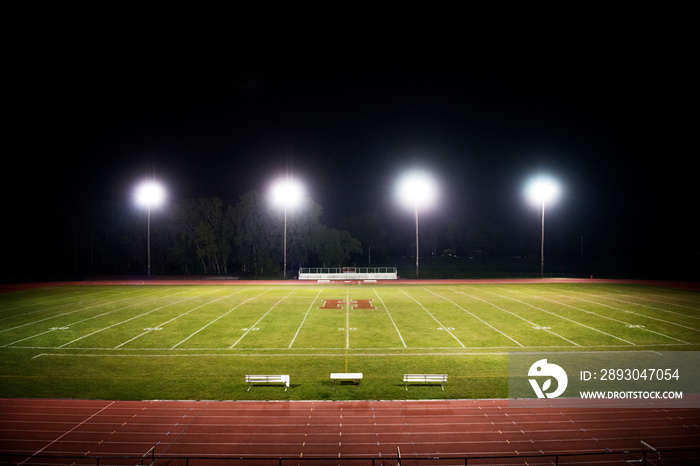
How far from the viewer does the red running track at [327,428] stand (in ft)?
31.0

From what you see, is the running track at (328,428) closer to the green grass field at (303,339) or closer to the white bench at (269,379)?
the green grass field at (303,339)

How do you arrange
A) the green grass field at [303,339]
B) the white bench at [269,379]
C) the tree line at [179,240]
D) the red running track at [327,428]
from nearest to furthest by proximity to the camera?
the red running track at [327,428] → the white bench at [269,379] → the green grass field at [303,339] → the tree line at [179,240]

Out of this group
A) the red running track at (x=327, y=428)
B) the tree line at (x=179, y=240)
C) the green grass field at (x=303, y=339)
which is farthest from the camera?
A: the tree line at (x=179, y=240)

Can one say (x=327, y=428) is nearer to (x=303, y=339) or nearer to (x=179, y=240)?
(x=303, y=339)

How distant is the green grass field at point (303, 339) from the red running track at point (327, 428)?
0.84m

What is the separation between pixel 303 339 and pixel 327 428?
8968mm

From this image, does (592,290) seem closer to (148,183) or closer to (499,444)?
(499,444)

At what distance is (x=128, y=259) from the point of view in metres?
73.1

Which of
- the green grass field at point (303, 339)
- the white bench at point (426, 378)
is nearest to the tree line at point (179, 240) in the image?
the green grass field at point (303, 339)

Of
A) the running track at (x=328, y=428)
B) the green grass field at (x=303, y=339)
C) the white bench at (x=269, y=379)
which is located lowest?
the running track at (x=328, y=428)

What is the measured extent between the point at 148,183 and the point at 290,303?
2567cm

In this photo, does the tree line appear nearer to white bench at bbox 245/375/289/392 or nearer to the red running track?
white bench at bbox 245/375/289/392

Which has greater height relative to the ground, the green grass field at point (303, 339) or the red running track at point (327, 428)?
the green grass field at point (303, 339)

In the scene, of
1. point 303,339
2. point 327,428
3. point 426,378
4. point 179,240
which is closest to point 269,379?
point 327,428
